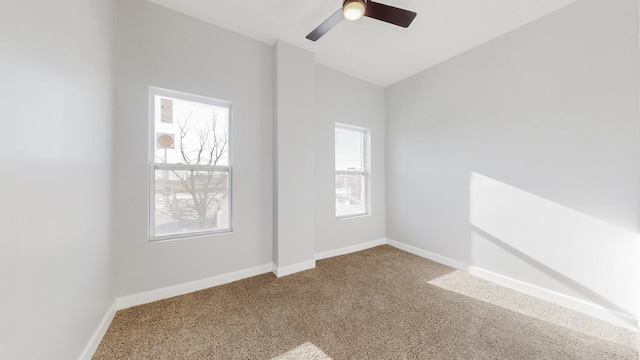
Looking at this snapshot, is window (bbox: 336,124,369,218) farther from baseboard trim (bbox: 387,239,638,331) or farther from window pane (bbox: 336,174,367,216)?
baseboard trim (bbox: 387,239,638,331)

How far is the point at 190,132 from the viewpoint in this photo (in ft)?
7.91

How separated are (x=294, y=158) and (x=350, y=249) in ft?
5.98

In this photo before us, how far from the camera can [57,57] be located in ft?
3.81

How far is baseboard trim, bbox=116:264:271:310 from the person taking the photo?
6.64 feet

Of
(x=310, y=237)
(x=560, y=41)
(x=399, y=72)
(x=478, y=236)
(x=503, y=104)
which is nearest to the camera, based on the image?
(x=560, y=41)

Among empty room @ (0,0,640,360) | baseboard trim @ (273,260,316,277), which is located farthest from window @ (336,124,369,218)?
baseboard trim @ (273,260,316,277)

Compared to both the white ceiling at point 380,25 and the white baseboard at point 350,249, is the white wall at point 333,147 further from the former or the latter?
the white ceiling at point 380,25

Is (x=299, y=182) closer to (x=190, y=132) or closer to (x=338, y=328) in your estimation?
(x=190, y=132)

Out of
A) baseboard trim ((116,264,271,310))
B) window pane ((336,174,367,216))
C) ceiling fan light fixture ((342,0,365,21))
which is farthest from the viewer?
window pane ((336,174,367,216))

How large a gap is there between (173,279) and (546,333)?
11.2ft

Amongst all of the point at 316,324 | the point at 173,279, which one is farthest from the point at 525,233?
the point at 173,279

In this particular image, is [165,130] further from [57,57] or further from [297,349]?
[297,349]

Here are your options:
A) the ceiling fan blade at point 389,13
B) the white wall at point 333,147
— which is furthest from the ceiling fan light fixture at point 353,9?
the white wall at point 333,147

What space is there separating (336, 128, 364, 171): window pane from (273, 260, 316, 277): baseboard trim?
156cm
